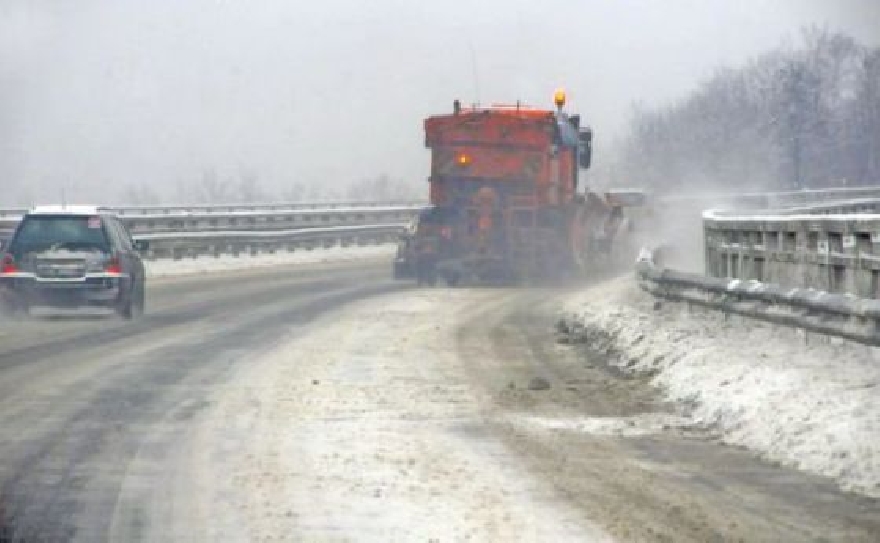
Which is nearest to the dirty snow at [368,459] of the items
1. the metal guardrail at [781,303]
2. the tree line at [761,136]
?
the metal guardrail at [781,303]

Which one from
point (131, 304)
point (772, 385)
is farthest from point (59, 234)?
point (772, 385)

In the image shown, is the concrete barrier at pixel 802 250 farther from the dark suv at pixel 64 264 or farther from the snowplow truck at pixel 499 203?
the snowplow truck at pixel 499 203

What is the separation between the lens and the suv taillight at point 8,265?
71.8 ft

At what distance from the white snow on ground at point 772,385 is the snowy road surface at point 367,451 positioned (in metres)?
0.28

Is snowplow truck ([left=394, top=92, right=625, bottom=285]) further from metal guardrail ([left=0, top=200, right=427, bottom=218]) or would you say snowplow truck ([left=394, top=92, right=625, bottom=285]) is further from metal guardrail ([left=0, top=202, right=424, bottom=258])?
metal guardrail ([left=0, top=200, right=427, bottom=218])

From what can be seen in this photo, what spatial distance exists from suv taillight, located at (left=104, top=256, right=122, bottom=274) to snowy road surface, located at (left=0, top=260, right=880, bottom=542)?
3.00 m

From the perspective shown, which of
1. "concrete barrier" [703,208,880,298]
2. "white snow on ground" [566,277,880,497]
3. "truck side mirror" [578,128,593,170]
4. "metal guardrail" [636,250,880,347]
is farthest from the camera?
"truck side mirror" [578,128,593,170]

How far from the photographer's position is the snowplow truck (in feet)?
98.5

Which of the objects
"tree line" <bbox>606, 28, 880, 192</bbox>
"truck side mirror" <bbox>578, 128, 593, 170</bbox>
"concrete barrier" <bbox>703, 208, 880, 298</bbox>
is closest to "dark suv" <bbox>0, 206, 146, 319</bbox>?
"concrete barrier" <bbox>703, 208, 880, 298</bbox>

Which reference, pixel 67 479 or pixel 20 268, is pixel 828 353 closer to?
pixel 67 479

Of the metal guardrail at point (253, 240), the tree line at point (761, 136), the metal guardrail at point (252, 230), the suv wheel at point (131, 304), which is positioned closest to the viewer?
the suv wheel at point (131, 304)

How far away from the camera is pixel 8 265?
863 inches

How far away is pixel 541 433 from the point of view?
441 inches

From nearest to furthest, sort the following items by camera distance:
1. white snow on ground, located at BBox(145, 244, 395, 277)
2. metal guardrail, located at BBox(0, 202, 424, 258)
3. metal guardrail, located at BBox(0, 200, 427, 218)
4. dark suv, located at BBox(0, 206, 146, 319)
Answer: dark suv, located at BBox(0, 206, 146, 319) → white snow on ground, located at BBox(145, 244, 395, 277) → metal guardrail, located at BBox(0, 202, 424, 258) → metal guardrail, located at BBox(0, 200, 427, 218)
